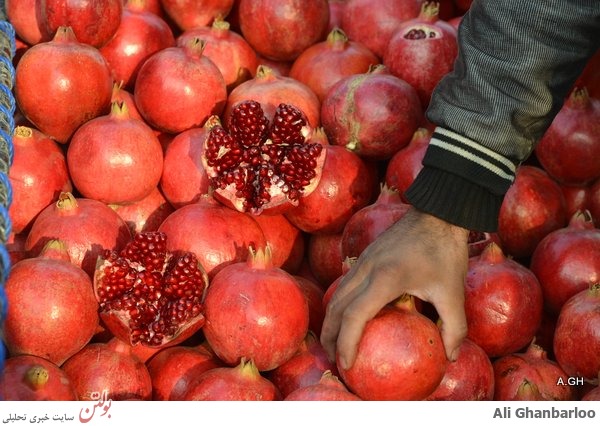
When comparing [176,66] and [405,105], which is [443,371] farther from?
[176,66]

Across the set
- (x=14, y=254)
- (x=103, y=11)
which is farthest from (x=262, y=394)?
(x=103, y=11)

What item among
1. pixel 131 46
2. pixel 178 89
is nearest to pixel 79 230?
pixel 178 89

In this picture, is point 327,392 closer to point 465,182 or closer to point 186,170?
point 465,182

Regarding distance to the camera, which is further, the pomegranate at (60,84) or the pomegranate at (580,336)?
the pomegranate at (60,84)

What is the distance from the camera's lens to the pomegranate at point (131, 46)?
2.88 m

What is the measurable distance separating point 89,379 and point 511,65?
4.19 feet

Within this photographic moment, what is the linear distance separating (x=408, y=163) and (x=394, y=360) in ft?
2.96

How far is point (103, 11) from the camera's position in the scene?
274cm

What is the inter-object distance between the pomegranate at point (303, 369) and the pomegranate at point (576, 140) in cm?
118

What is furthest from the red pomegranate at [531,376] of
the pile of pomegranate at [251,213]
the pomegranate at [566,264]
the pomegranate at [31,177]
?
the pomegranate at [31,177]

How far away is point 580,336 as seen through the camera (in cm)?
211

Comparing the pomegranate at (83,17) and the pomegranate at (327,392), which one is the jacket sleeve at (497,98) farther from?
the pomegranate at (83,17)

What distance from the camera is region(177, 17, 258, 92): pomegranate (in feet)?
9.86

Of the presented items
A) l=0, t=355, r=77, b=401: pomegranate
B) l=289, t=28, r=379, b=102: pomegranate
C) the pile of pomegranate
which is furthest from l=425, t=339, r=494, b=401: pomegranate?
l=289, t=28, r=379, b=102: pomegranate
